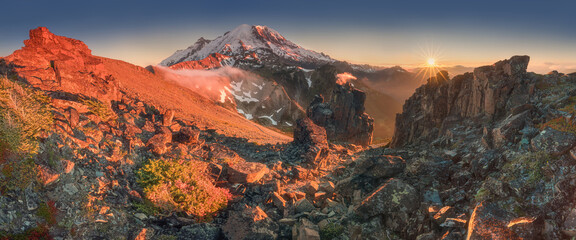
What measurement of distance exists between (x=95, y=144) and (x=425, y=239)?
16248mm

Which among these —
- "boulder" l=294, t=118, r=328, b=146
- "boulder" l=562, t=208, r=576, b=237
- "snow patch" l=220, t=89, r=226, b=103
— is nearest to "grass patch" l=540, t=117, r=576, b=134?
"boulder" l=562, t=208, r=576, b=237

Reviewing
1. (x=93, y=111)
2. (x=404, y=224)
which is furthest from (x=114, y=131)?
(x=404, y=224)

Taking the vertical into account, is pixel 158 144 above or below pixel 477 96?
below

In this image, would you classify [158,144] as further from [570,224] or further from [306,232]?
Answer: [570,224]

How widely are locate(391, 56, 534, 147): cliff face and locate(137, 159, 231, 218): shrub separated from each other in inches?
638

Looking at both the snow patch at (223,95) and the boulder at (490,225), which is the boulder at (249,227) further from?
the snow patch at (223,95)

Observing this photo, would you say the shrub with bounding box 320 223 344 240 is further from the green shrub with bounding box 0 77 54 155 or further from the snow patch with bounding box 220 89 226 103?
the snow patch with bounding box 220 89 226 103

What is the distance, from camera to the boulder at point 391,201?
33.0 feet

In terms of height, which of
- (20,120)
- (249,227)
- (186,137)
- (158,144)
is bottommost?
(249,227)

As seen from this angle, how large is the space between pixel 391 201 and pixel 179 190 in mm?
10004

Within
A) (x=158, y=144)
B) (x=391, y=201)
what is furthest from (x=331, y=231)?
(x=158, y=144)

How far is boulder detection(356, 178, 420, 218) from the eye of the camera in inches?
396

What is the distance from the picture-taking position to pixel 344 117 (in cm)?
8488

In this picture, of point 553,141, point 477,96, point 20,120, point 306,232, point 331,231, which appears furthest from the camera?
point 477,96
